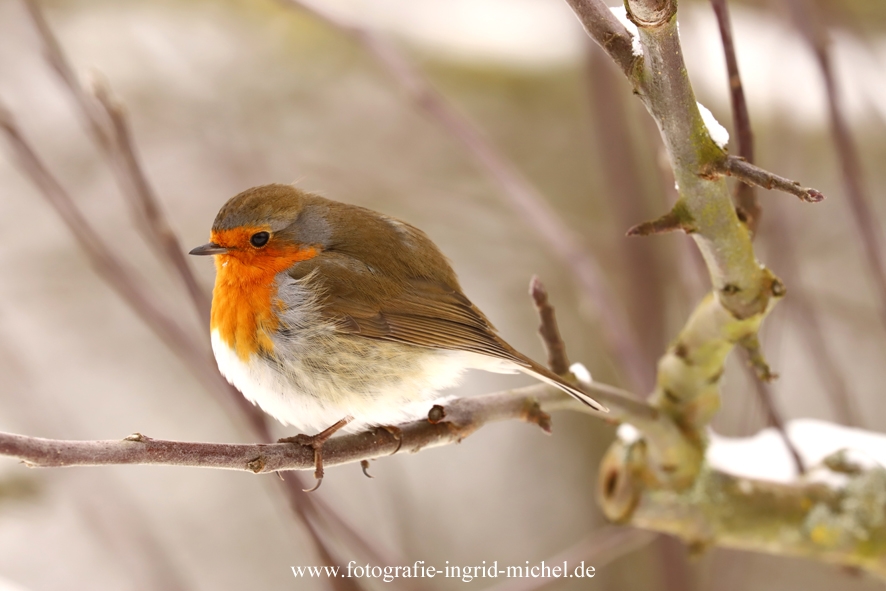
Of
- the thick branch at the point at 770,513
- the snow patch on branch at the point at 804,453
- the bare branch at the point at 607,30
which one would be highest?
the bare branch at the point at 607,30

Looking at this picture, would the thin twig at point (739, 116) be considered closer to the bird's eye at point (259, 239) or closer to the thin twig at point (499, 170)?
the thin twig at point (499, 170)

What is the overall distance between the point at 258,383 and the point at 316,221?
574 millimetres

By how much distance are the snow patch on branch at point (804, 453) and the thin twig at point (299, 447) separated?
64 cm

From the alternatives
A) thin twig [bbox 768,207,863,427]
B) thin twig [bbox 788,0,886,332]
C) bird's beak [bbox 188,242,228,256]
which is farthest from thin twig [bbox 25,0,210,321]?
thin twig [bbox 768,207,863,427]

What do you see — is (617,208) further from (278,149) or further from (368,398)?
(278,149)

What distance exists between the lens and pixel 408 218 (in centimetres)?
548

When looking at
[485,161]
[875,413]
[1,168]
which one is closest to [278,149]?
[1,168]

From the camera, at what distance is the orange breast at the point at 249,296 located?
92.4 inches

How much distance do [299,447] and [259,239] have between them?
0.93m

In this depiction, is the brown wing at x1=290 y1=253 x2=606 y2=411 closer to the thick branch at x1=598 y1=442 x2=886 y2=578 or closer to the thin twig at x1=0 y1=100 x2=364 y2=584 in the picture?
the thin twig at x1=0 y1=100 x2=364 y2=584

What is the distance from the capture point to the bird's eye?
8.21 ft

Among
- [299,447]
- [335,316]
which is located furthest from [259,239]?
[299,447]

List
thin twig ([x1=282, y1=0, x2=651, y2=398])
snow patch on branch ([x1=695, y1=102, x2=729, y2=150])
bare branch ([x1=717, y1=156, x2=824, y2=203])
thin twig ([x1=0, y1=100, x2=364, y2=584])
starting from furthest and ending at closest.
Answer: thin twig ([x1=282, y1=0, x2=651, y2=398]) → thin twig ([x1=0, y1=100, x2=364, y2=584]) → snow patch on branch ([x1=695, y1=102, x2=729, y2=150]) → bare branch ([x1=717, y1=156, x2=824, y2=203])

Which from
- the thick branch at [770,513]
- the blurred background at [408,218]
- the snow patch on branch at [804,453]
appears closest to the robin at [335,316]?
the thick branch at [770,513]
